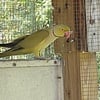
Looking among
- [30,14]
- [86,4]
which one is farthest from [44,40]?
[86,4]

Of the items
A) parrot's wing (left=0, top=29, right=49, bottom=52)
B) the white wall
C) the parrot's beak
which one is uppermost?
the parrot's beak

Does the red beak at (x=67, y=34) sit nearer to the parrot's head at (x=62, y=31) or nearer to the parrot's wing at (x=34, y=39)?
the parrot's head at (x=62, y=31)

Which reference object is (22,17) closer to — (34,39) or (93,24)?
(34,39)

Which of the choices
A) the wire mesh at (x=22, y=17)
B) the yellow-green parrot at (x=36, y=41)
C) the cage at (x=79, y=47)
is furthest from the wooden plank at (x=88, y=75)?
the wire mesh at (x=22, y=17)

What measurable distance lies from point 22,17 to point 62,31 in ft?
0.80

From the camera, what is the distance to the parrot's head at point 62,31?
2.86 feet

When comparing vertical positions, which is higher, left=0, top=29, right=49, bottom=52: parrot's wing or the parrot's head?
the parrot's head

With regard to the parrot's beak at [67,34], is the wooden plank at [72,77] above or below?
below

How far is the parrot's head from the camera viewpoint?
0.87 meters

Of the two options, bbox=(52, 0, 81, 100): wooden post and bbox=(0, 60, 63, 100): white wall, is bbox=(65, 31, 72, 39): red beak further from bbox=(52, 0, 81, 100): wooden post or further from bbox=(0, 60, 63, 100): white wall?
bbox=(0, 60, 63, 100): white wall

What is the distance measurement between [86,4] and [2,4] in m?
0.39

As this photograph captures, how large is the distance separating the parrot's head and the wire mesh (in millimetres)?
73

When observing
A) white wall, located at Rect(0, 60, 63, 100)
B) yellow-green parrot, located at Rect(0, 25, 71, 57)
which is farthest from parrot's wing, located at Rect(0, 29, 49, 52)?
white wall, located at Rect(0, 60, 63, 100)

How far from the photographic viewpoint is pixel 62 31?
93 cm
